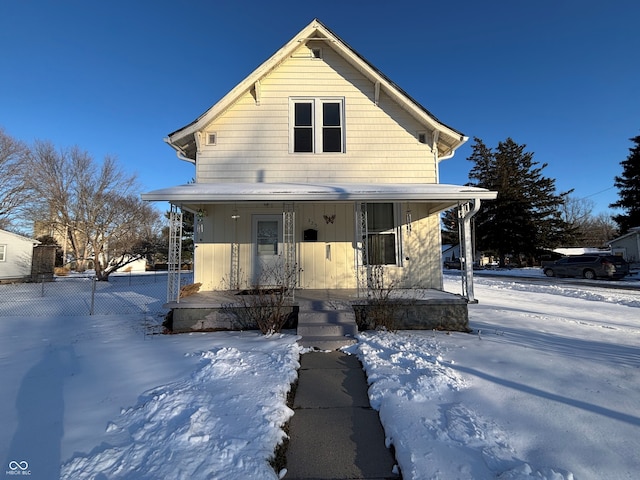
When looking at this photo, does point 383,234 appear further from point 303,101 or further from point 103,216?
point 103,216

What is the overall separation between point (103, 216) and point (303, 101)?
991 inches

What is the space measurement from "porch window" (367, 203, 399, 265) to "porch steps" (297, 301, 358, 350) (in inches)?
112

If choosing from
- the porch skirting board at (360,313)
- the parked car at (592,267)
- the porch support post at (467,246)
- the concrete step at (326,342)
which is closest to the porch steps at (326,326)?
the concrete step at (326,342)

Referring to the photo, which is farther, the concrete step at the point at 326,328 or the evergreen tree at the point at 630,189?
the evergreen tree at the point at 630,189

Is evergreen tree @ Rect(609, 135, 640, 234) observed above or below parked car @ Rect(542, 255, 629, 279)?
above

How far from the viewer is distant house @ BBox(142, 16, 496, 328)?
849 centimetres

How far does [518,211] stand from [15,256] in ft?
139

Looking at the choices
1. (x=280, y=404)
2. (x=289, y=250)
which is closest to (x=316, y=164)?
(x=289, y=250)

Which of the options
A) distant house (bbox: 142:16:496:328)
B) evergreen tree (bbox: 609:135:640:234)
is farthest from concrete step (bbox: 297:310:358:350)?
evergreen tree (bbox: 609:135:640:234)

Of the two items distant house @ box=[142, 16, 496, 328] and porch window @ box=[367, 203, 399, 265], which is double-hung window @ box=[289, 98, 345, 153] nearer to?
distant house @ box=[142, 16, 496, 328]

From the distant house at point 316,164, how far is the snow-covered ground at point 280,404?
2970 millimetres

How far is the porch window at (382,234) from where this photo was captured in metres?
8.66

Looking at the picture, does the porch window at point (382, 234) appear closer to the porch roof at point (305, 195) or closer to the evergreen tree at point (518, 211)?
the porch roof at point (305, 195)

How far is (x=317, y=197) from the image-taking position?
6.56 metres
